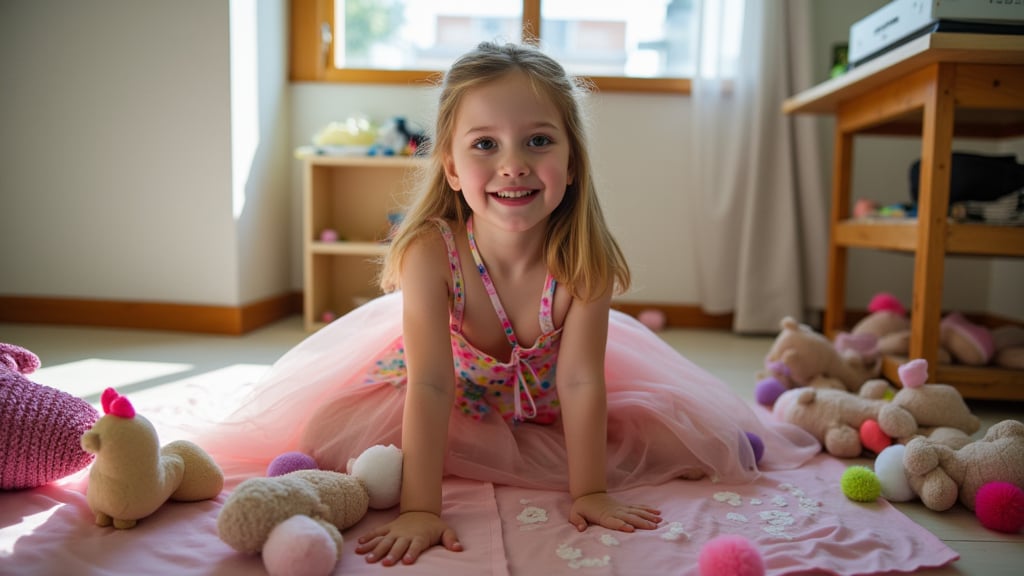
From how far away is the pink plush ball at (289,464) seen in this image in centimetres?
101

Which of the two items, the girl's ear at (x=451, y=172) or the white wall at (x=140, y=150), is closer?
the girl's ear at (x=451, y=172)

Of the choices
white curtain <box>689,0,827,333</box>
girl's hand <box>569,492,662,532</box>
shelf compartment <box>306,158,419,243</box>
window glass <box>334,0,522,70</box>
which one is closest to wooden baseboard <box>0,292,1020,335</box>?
shelf compartment <box>306,158,419,243</box>

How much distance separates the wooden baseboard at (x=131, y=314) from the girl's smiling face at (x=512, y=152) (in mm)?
1511

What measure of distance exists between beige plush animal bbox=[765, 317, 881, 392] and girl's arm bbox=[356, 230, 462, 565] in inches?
35.0

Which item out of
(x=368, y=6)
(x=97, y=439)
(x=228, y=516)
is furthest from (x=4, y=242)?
(x=228, y=516)

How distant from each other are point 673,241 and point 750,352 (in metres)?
0.56

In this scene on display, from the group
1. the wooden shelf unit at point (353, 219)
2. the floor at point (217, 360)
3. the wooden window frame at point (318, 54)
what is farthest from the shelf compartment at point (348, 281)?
the wooden window frame at point (318, 54)

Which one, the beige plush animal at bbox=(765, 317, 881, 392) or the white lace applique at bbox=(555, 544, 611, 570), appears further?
the beige plush animal at bbox=(765, 317, 881, 392)

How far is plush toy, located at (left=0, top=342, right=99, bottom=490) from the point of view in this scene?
0.92m

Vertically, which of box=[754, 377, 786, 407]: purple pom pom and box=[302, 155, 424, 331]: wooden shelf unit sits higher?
box=[302, 155, 424, 331]: wooden shelf unit

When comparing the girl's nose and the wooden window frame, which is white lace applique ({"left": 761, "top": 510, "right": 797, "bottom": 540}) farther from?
the wooden window frame

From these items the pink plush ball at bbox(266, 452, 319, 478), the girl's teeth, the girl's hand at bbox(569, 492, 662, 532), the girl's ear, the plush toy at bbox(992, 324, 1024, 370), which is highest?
the girl's ear

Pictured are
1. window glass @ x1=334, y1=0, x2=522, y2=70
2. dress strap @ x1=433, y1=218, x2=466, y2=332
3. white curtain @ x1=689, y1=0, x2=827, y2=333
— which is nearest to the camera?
dress strap @ x1=433, y1=218, x2=466, y2=332

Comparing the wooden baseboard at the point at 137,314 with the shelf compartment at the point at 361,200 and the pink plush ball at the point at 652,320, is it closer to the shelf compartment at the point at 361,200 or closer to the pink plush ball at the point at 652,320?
the shelf compartment at the point at 361,200
